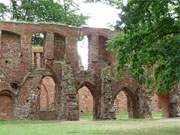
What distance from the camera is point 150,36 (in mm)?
19688

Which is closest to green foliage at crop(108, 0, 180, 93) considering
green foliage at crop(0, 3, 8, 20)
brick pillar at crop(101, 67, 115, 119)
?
brick pillar at crop(101, 67, 115, 119)

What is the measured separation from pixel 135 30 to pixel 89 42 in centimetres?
1401

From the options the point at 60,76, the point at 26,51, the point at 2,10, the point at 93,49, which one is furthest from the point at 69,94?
the point at 2,10

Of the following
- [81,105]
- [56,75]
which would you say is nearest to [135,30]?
[56,75]

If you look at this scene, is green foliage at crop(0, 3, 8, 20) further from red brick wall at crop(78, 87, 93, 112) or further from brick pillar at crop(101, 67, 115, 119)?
brick pillar at crop(101, 67, 115, 119)

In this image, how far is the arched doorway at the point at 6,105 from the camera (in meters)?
30.2

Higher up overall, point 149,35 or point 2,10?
point 2,10

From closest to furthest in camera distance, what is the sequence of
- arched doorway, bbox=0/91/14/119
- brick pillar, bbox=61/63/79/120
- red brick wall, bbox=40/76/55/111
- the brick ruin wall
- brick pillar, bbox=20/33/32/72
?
brick pillar, bbox=61/63/79/120 < the brick ruin wall < arched doorway, bbox=0/91/14/119 < brick pillar, bbox=20/33/32/72 < red brick wall, bbox=40/76/55/111

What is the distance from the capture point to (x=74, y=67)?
31875 mm

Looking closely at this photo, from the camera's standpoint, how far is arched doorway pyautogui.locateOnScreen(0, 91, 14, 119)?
1188 inches

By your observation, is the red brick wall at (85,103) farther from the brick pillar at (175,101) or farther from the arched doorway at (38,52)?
the brick pillar at (175,101)

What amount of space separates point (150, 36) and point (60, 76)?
1230cm

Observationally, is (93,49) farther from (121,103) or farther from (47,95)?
(121,103)

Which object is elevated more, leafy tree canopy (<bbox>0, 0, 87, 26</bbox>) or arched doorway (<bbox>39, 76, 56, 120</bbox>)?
leafy tree canopy (<bbox>0, 0, 87, 26</bbox>)
